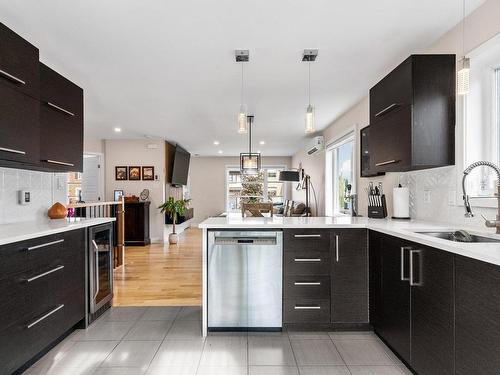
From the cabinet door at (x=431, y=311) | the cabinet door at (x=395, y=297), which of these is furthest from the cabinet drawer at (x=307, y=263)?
the cabinet door at (x=431, y=311)

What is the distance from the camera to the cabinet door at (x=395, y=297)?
1.92 metres

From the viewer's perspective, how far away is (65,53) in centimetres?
277

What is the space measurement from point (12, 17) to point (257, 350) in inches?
116

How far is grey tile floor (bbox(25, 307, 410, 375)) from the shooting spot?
1.98m

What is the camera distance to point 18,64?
6.70ft

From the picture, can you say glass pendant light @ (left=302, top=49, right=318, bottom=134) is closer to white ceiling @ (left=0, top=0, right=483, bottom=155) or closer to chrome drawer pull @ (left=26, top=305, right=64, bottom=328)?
A: white ceiling @ (left=0, top=0, right=483, bottom=155)

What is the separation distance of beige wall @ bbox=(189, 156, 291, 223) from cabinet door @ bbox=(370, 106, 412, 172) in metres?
7.52

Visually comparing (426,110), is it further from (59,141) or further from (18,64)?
(59,141)

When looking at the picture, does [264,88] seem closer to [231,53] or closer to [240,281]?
[231,53]

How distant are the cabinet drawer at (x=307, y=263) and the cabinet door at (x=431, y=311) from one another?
28.7 inches

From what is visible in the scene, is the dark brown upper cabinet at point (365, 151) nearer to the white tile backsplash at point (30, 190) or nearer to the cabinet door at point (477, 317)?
the cabinet door at point (477, 317)

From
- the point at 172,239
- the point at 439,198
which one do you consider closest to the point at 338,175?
the point at 439,198

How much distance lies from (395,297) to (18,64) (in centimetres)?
292

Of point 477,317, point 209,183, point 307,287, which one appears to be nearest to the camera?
point 477,317
